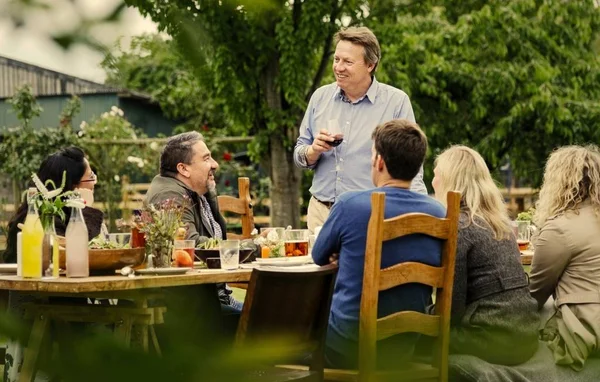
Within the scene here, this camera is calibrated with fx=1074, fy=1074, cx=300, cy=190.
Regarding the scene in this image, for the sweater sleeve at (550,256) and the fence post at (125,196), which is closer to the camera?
the sweater sleeve at (550,256)

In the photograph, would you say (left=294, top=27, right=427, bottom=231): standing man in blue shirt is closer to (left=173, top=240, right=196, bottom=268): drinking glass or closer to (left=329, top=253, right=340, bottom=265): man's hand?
(left=173, top=240, right=196, bottom=268): drinking glass

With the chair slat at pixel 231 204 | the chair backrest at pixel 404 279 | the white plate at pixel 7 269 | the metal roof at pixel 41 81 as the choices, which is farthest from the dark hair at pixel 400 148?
the metal roof at pixel 41 81

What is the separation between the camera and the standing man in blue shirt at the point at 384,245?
3.64 meters

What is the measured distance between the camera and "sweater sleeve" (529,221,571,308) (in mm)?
4422

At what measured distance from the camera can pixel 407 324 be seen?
363 centimetres

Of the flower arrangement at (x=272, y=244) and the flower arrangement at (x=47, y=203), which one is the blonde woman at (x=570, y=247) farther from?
the flower arrangement at (x=47, y=203)

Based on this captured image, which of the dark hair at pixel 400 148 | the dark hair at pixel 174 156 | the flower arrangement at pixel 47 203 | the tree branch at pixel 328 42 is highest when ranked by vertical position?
the tree branch at pixel 328 42

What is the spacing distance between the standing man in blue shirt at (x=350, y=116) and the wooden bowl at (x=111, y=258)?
5.14 feet

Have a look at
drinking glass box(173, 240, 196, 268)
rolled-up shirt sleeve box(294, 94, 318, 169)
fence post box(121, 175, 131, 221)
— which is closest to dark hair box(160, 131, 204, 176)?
rolled-up shirt sleeve box(294, 94, 318, 169)

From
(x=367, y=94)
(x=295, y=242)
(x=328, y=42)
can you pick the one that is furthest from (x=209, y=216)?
(x=328, y=42)

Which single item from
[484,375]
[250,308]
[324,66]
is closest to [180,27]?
[250,308]

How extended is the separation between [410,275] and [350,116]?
79.1 inches

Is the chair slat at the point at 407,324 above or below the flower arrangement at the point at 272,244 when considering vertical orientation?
below

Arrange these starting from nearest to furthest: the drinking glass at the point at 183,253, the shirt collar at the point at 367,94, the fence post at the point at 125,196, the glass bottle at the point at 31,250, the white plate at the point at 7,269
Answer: the glass bottle at the point at 31,250 → the drinking glass at the point at 183,253 → the white plate at the point at 7,269 → the shirt collar at the point at 367,94 → the fence post at the point at 125,196
